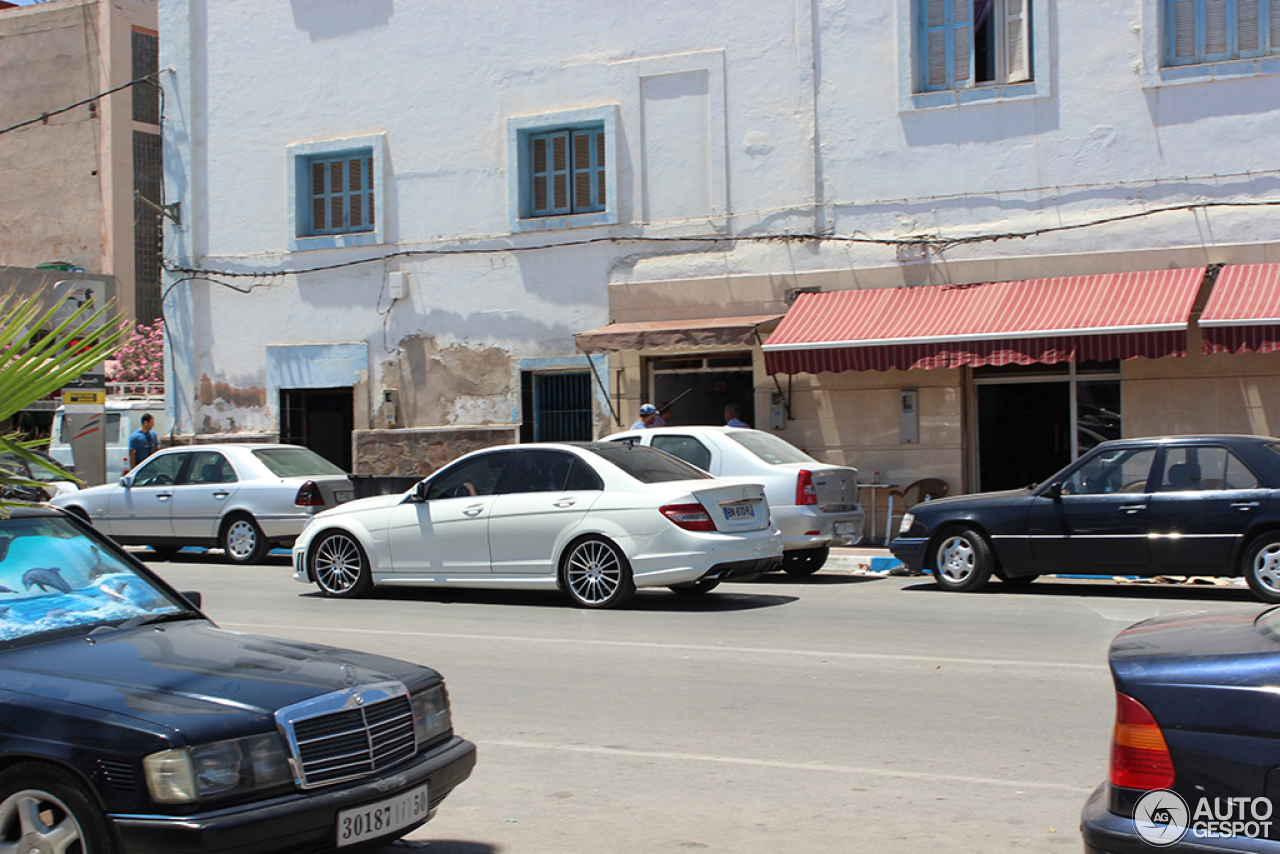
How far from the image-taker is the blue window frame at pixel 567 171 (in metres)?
19.4

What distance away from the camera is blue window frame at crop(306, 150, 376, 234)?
68.8ft

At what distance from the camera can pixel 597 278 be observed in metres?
19.1

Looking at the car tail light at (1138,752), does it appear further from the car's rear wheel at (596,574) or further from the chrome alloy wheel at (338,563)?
the chrome alloy wheel at (338,563)

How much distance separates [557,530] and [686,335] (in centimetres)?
630

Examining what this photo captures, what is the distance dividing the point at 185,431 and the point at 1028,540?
50.7ft

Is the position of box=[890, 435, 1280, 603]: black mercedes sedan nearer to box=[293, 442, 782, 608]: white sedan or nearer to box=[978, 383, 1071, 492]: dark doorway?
box=[293, 442, 782, 608]: white sedan

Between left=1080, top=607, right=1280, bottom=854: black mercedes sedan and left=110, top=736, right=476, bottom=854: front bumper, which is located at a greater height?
left=1080, top=607, right=1280, bottom=854: black mercedes sedan

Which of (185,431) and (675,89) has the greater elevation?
(675,89)

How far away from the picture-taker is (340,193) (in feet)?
69.5

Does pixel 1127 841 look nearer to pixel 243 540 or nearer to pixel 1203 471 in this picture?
pixel 1203 471

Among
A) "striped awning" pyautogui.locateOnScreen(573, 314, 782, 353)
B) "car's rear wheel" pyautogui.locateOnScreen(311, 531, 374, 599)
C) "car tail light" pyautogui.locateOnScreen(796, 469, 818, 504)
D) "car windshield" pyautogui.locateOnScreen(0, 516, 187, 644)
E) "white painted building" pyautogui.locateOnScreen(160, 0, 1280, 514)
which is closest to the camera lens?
"car windshield" pyautogui.locateOnScreen(0, 516, 187, 644)

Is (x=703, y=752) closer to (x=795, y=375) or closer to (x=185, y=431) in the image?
(x=795, y=375)

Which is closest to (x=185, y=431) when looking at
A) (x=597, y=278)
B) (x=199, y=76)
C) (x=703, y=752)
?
(x=199, y=76)

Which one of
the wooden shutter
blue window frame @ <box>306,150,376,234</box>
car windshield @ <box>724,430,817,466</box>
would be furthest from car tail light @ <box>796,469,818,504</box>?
blue window frame @ <box>306,150,376,234</box>
